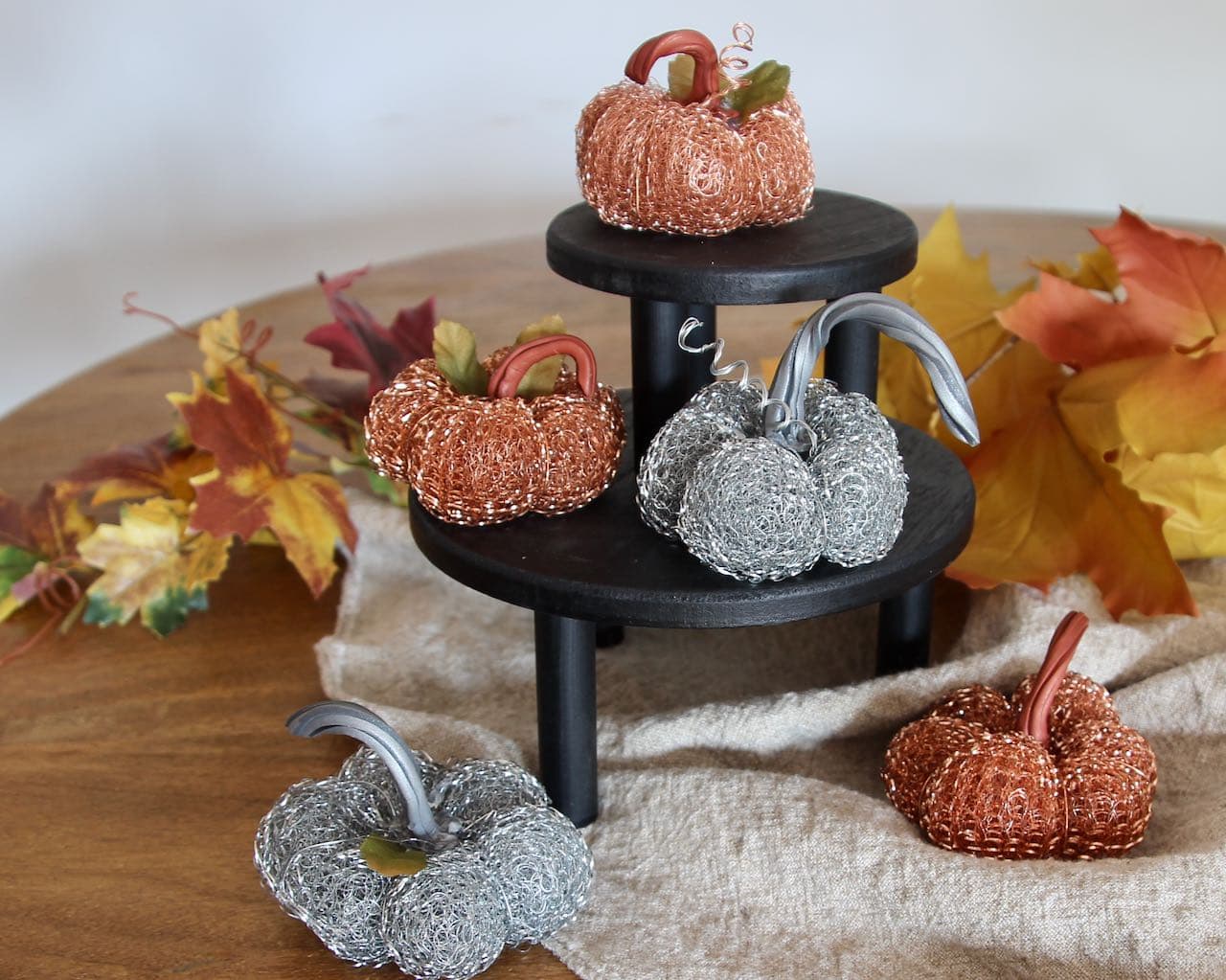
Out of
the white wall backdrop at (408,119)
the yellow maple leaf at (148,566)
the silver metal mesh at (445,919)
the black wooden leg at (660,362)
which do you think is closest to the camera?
the silver metal mesh at (445,919)

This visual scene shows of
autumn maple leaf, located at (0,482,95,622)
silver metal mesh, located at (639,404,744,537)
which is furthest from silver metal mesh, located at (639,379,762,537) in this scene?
autumn maple leaf, located at (0,482,95,622)

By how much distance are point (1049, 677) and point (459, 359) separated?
23 centimetres

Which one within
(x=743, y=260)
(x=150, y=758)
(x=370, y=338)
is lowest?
(x=150, y=758)

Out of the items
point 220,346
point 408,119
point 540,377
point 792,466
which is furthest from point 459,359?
point 408,119

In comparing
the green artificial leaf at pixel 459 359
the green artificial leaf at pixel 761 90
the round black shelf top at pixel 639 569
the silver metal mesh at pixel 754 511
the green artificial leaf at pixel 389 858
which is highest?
the green artificial leaf at pixel 761 90

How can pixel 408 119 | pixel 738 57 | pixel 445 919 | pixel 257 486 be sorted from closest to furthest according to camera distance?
pixel 445 919 < pixel 738 57 < pixel 257 486 < pixel 408 119

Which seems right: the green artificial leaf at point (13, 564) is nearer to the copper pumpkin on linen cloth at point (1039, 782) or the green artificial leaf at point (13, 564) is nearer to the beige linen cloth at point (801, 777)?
the beige linen cloth at point (801, 777)

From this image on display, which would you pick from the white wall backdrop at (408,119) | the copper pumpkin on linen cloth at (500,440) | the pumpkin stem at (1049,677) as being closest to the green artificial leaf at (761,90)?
the copper pumpkin on linen cloth at (500,440)

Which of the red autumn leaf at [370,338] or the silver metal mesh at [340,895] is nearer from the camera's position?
the silver metal mesh at [340,895]

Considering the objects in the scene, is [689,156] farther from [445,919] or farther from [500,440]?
[445,919]

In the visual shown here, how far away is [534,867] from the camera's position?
45 cm

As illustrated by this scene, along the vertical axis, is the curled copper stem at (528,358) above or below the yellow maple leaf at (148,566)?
above

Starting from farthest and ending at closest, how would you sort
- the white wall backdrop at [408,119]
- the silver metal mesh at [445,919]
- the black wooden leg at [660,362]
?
the white wall backdrop at [408,119] < the black wooden leg at [660,362] < the silver metal mesh at [445,919]

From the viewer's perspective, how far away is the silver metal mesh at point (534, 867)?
0.45 meters
